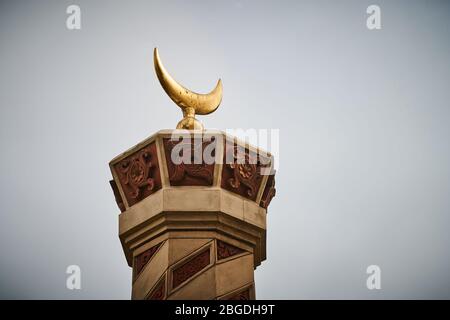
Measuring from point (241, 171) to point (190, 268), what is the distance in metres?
1.07

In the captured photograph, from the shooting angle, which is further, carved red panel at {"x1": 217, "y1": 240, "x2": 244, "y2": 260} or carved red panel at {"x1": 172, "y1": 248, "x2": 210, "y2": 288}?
carved red panel at {"x1": 217, "y1": 240, "x2": 244, "y2": 260}

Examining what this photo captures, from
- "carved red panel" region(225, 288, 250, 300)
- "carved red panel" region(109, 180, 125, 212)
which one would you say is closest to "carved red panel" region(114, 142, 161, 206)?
"carved red panel" region(109, 180, 125, 212)

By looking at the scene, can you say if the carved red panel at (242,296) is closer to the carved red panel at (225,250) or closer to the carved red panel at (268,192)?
the carved red panel at (225,250)

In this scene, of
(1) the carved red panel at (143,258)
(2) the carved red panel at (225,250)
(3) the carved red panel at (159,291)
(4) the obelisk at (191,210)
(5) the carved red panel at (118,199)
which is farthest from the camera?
(5) the carved red panel at (118,199)

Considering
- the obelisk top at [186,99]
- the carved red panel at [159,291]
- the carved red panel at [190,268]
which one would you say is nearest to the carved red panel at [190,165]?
the obelisk top at [186,99]

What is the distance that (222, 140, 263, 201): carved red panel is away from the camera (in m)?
11.1

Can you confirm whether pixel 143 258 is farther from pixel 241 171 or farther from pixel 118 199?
pixel 241 171

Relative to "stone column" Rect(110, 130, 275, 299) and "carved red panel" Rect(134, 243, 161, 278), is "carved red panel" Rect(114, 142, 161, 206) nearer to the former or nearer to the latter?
"stone column" Rect(110, 130, 275, 299)

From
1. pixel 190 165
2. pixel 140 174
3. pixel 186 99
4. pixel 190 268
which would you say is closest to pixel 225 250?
pixel 190 268

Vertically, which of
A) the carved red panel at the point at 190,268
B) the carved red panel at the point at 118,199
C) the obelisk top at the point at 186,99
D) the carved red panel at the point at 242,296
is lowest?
the carved red panel at the point at 242,296

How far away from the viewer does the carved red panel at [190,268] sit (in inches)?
418

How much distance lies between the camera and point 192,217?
1088 cm

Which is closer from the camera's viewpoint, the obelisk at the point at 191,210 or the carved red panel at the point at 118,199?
the obelisk at the point at 191,210
